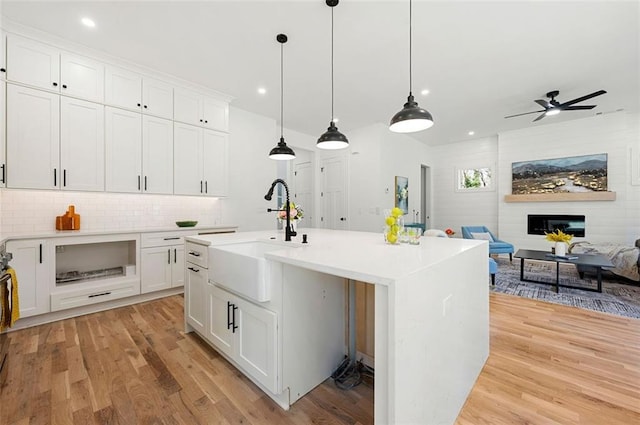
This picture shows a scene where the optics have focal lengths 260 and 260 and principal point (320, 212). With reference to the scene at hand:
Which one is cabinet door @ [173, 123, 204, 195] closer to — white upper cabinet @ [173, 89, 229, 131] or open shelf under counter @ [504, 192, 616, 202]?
white upper cabinet @ [173, 89, 229, 131]

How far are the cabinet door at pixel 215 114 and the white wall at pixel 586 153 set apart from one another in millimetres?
6247

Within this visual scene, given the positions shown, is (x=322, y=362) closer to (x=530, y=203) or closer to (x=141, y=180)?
(x=141, y=180)

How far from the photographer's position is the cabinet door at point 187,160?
365 centimetres

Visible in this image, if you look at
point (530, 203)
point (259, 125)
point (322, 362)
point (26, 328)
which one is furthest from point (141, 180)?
point (530, 203)

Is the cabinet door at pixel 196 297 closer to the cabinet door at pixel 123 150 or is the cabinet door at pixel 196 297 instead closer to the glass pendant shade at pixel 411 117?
the cabinet door at pixel 123 150

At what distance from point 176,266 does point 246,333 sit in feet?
7.39

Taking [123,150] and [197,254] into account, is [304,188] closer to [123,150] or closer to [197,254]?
[123,150]

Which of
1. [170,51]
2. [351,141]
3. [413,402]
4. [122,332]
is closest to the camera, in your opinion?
[413,402]

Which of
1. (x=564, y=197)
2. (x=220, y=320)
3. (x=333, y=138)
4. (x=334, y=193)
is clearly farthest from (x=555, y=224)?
(x=220, y=320)

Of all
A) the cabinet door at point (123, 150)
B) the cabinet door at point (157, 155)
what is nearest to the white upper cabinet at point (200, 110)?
the cabinet door at point (157, 155)

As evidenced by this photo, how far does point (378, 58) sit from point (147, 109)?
2994 mm

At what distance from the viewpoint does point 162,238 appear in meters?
3.31

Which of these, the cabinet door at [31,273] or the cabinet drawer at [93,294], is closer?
the cabinet door at [31,273]

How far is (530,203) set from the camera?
19.5 ft
